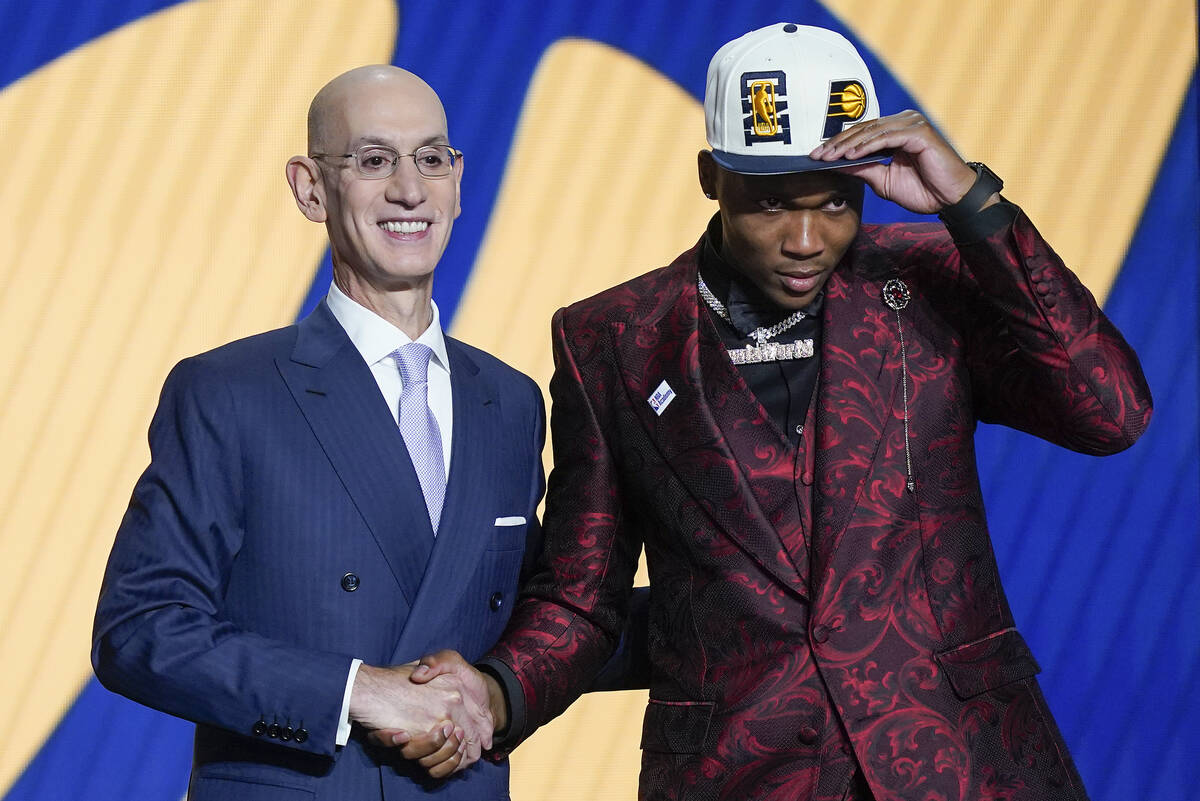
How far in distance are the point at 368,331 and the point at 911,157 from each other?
2.36 feet

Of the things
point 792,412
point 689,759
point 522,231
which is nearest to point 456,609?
point 689,759

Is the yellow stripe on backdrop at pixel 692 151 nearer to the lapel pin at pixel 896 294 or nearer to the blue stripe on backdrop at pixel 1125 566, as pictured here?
the blue stripe on backdrop at pixel 1125 566

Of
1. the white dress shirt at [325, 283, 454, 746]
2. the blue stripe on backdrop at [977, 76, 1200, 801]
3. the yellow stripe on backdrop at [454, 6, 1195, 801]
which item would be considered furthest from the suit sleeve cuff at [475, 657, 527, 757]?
the blue stripe on backdrop at [977, 76, 1200, 801]

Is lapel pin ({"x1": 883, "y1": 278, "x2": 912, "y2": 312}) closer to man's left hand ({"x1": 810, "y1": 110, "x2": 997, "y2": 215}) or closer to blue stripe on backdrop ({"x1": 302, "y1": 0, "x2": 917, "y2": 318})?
man's left hand ({"x1": 810, "y1": 110, "x2": 997, "y2": 215})

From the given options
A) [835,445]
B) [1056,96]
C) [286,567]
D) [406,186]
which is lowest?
[286,567]

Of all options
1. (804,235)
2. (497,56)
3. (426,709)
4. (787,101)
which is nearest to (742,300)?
(804,235)

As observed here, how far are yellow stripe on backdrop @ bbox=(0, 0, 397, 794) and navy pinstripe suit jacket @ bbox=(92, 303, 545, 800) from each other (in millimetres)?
1416

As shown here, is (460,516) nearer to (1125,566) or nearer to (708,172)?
(708,172)

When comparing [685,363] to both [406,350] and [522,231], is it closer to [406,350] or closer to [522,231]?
[406,350]

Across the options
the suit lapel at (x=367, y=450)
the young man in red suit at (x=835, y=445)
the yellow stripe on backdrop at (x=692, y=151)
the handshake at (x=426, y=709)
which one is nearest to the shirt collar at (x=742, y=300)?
the young man in red suit at (x=835, y=445)

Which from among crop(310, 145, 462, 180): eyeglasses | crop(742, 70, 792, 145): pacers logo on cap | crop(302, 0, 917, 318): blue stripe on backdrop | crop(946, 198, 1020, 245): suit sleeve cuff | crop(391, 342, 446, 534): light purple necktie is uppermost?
crop(302, 0, 917, 318): blue stripe on backdrop

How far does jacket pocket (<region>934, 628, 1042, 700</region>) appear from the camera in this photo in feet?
5.70

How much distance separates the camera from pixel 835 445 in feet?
5.79

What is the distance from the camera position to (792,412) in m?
1.85
